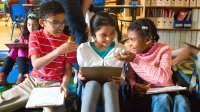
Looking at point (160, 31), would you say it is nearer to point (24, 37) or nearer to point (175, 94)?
point (24, 37)

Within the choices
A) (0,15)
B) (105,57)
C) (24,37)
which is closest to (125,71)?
(105,57)

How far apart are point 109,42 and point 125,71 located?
250mm

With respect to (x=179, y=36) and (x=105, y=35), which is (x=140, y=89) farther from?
(x=179, y=36)

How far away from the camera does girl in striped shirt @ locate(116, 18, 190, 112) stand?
148 centimetres

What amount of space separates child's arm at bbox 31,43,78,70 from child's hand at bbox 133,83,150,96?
46 centimetres

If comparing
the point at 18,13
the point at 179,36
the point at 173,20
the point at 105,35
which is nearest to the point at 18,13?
the point at 18,13

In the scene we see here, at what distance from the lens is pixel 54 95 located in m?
1.44

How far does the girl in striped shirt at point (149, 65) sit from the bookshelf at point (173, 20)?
2770mm

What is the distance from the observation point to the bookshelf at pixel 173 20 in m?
4.38

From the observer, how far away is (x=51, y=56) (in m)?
1.57

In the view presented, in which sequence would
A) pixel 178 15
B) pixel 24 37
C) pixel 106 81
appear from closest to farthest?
pixel 106 81 → pixel 24 37 → pixel 178 15

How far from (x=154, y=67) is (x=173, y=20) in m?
3.08

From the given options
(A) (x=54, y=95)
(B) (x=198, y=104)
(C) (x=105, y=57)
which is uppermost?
(C) (x=105, y=57)

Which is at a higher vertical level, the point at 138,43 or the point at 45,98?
the point at 138,43
